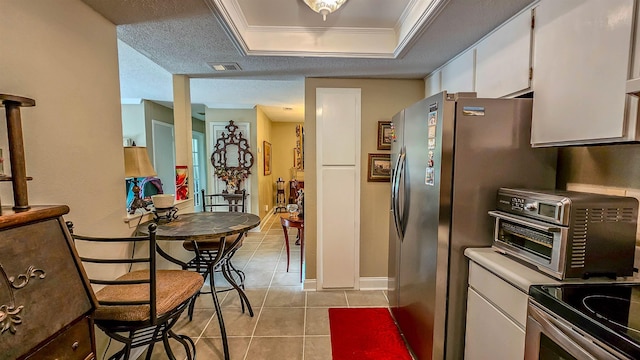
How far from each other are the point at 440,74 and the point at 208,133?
13.5 feet

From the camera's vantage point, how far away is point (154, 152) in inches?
184

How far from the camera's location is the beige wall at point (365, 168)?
2.76 m

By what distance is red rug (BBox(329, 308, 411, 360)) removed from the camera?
6.39 ft

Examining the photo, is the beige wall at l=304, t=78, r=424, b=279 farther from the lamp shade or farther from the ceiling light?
the lamp shade

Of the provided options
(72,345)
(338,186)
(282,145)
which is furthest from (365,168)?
(282,145)

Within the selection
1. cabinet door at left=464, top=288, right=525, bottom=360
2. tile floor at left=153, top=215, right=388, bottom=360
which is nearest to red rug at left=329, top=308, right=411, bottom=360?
tile floor at left=153, top=215, right=388, bottom=360

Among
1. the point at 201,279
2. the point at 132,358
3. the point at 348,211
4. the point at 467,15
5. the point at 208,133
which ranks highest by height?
the point at 467,15

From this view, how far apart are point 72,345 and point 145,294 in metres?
0.56

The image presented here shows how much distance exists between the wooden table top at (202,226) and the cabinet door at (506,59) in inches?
74.4

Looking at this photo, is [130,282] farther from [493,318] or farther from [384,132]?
[384,132]

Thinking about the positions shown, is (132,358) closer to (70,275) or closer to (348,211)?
(70,275)

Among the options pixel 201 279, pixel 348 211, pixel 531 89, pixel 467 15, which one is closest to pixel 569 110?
pixel 531 89

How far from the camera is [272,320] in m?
2.36

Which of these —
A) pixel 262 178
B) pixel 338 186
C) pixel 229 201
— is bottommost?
pixel 229 201
